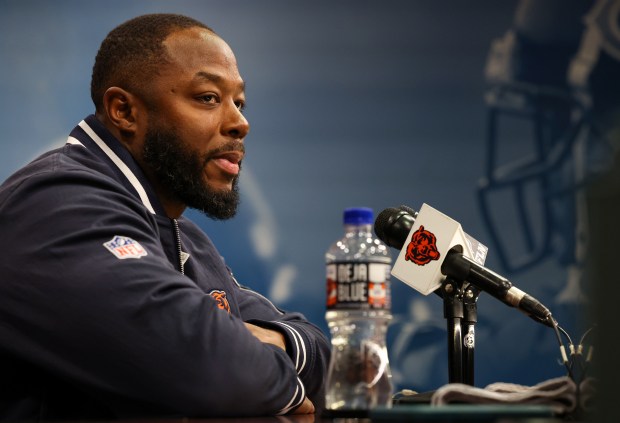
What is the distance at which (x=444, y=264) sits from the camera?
1379 mm

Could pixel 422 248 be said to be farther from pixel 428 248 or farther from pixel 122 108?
pixel 122 108

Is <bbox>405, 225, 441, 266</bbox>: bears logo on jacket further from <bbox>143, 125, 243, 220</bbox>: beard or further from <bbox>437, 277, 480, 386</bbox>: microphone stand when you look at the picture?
<bbox>143, 125, 243, 220</bbox>: beard

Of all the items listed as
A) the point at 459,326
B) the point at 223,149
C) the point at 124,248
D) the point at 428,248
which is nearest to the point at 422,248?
the point at 428,248

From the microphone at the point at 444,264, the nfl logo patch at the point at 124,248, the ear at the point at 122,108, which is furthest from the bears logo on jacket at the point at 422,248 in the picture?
the ear at the point at 122,108

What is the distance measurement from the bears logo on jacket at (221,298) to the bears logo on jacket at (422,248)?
18.0 inches

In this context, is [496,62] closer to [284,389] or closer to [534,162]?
[534,162]

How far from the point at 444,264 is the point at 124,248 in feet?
1.66

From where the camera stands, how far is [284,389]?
52.6 inches

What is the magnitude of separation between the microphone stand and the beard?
0.65 m

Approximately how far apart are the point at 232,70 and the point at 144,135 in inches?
9.6

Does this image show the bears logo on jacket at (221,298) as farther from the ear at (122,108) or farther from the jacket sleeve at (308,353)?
the ear at (122,108)

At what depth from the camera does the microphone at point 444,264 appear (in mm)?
1325

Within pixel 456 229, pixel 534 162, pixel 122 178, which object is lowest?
pixel 456 229

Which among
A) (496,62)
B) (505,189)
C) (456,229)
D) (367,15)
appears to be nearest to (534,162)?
(505,189)
